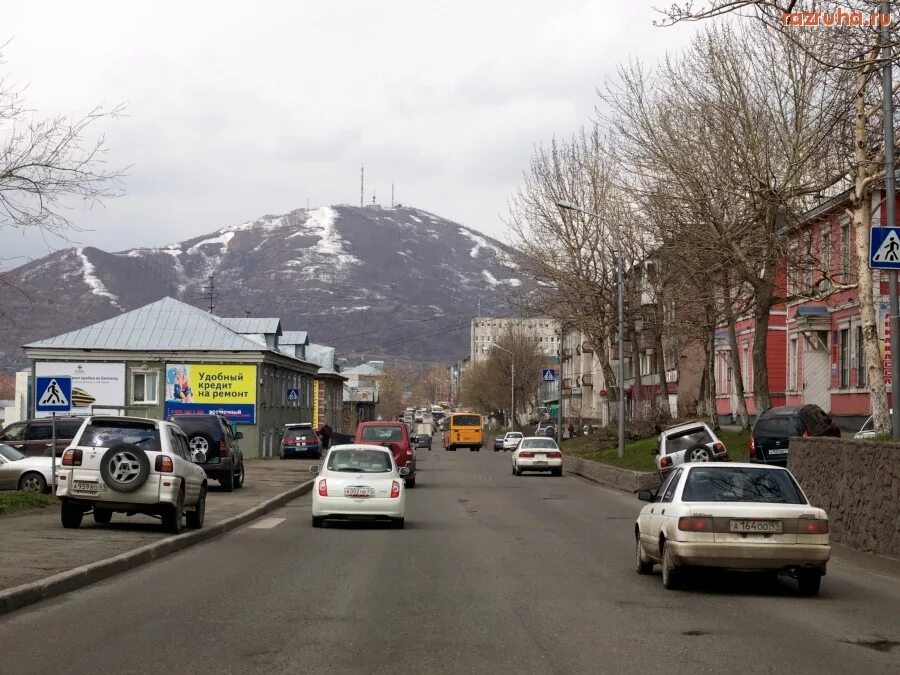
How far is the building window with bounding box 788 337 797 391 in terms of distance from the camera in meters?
51.0

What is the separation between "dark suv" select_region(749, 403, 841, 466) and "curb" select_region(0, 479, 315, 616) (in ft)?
45.7

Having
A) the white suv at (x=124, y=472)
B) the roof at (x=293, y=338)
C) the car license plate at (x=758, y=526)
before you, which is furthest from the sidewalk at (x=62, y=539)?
the roof at (x=293, y=338)

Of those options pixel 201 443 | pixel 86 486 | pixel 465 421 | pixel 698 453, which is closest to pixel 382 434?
pixel 201 443

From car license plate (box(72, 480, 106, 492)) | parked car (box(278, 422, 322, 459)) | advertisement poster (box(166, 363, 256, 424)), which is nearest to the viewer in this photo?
car license plate (box(72, 480, 106, 492))

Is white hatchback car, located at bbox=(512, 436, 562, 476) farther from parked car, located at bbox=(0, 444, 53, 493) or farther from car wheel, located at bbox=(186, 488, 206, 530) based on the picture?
car wheel, located at bbox=(186, 488, 206, 530)

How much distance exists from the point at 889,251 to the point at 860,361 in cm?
2542

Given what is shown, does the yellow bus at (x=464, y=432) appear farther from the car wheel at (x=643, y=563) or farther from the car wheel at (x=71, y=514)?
the car wheel at (x=643, y=563)

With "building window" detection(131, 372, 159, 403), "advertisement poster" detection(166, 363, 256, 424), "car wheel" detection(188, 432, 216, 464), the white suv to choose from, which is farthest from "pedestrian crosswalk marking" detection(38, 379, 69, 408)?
"building window" detection(131, 372, 159, 403)

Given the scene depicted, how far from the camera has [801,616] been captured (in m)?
11.2

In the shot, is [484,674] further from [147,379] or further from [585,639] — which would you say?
[147,379]

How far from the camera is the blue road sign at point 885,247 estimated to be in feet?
60.5

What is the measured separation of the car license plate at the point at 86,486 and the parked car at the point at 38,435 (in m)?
18.2

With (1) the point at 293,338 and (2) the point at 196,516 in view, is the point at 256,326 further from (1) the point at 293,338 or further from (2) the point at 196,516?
(2) the point at 196,516

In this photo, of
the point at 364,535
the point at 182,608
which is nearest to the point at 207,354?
the point at 364,535
